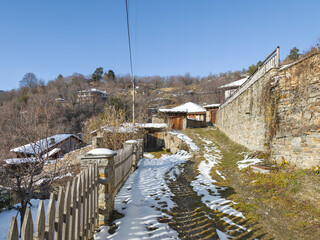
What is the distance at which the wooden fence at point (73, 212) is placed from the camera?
1310 mm

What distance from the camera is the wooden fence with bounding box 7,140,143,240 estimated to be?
1.31 metres

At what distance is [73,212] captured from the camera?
6.36 feet

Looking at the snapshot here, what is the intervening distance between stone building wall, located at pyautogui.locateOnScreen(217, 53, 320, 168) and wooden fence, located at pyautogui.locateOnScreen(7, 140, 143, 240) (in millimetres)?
6004

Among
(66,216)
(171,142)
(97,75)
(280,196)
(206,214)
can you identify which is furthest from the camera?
(97,75)

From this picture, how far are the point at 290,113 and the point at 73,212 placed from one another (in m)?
7.19

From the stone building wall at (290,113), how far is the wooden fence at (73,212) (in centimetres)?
600

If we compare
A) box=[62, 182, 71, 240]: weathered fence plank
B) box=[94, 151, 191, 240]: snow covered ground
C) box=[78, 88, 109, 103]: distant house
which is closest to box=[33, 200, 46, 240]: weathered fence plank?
box=[62, 182, 71, 240]: weathered fence plank

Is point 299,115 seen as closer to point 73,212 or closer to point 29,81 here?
point 73,212

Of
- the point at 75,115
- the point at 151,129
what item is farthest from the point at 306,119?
the point at 75,115

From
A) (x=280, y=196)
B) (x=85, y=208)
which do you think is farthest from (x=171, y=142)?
(x=85, y=208)

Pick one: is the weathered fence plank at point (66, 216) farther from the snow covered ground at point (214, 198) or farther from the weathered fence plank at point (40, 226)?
the snow covered ground at point (214, 198)

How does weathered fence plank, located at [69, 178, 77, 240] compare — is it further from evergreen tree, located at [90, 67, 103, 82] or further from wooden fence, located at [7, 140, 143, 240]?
evergreen tree, located at [90, 67, 103, 82]

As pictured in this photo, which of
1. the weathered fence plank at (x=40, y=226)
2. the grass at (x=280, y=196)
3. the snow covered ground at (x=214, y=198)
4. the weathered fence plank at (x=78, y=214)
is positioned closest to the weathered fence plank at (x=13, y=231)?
the weathered fence plank at (x=40, y=226)

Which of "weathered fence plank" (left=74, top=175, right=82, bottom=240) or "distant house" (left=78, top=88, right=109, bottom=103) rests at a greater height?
"distant house" (left=78, top=88, right=109, bottom=103)
